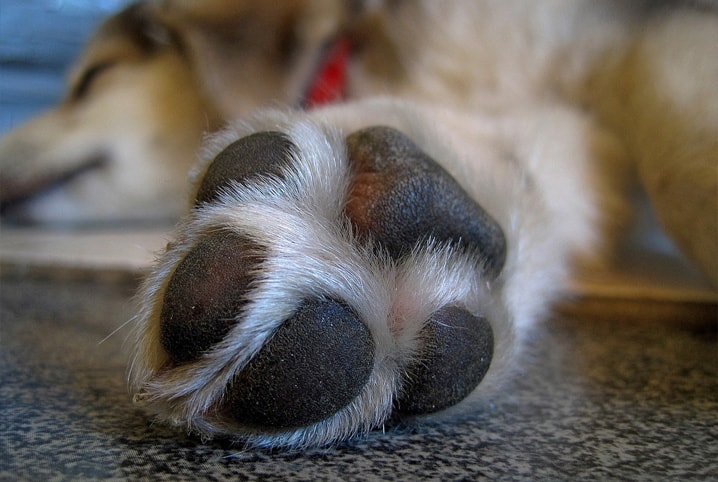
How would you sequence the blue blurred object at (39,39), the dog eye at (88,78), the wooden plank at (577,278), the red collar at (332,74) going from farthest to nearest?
the blue blurred object at (39,39) → the dog eye at (88,78) → the red collar at (332,74) → the wooden plank at (577,278)

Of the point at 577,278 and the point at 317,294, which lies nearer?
the point at 317,294

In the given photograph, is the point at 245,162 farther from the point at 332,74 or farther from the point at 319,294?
the point at 332,74

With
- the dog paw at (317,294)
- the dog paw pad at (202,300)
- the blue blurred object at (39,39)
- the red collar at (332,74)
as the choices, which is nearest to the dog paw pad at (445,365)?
the dog paw at (317,294)

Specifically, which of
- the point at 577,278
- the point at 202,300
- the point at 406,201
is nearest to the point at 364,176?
the point at 406,201

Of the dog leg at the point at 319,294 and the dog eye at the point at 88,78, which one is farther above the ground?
the dog eye at the point at 88,78

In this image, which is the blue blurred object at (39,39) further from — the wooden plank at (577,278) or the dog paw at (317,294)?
the dog paw at (317,294)

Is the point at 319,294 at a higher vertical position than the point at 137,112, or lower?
lower

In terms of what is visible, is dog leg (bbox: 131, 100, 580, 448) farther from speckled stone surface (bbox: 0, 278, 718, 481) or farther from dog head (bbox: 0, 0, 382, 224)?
dog head (bbox: 0, 0, 382, 224)

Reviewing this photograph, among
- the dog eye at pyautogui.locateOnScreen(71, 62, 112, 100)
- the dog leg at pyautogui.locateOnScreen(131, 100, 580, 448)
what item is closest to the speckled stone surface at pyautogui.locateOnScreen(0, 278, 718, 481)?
the dog leg at pyautogui.locateOnScreen(131, 100, 580, 448)
